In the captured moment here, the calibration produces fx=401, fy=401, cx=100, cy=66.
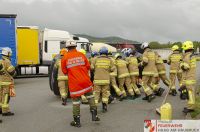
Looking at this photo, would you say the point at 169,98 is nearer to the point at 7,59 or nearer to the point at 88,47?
the point at 7,59

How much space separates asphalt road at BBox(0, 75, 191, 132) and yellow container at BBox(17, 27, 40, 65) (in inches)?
423

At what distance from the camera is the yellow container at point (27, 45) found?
25.3 meters

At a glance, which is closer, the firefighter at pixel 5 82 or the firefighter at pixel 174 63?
the firefighter at pixel 5 82

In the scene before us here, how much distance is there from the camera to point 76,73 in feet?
31.8

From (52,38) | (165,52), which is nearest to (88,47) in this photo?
(52,38)

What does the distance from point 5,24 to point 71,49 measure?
39.9 feet

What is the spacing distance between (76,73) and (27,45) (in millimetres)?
16349

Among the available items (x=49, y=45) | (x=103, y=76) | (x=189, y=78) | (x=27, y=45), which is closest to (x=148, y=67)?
(x=103, y=76)

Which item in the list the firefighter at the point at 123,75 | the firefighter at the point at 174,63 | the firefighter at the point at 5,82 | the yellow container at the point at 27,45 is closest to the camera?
the firefighter at the point at 5,82

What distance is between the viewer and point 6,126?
9930mm

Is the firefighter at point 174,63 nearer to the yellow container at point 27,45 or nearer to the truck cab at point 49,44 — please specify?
the yellow container at point 27,45

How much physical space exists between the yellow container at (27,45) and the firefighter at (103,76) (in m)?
14.4

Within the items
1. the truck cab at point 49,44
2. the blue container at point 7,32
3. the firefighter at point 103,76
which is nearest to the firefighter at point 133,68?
the firefighter at point 103,76

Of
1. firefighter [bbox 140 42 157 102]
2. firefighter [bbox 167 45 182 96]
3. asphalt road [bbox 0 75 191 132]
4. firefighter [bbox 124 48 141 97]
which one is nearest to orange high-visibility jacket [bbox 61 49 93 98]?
asphalt road [bbox 0 75 191 132]
